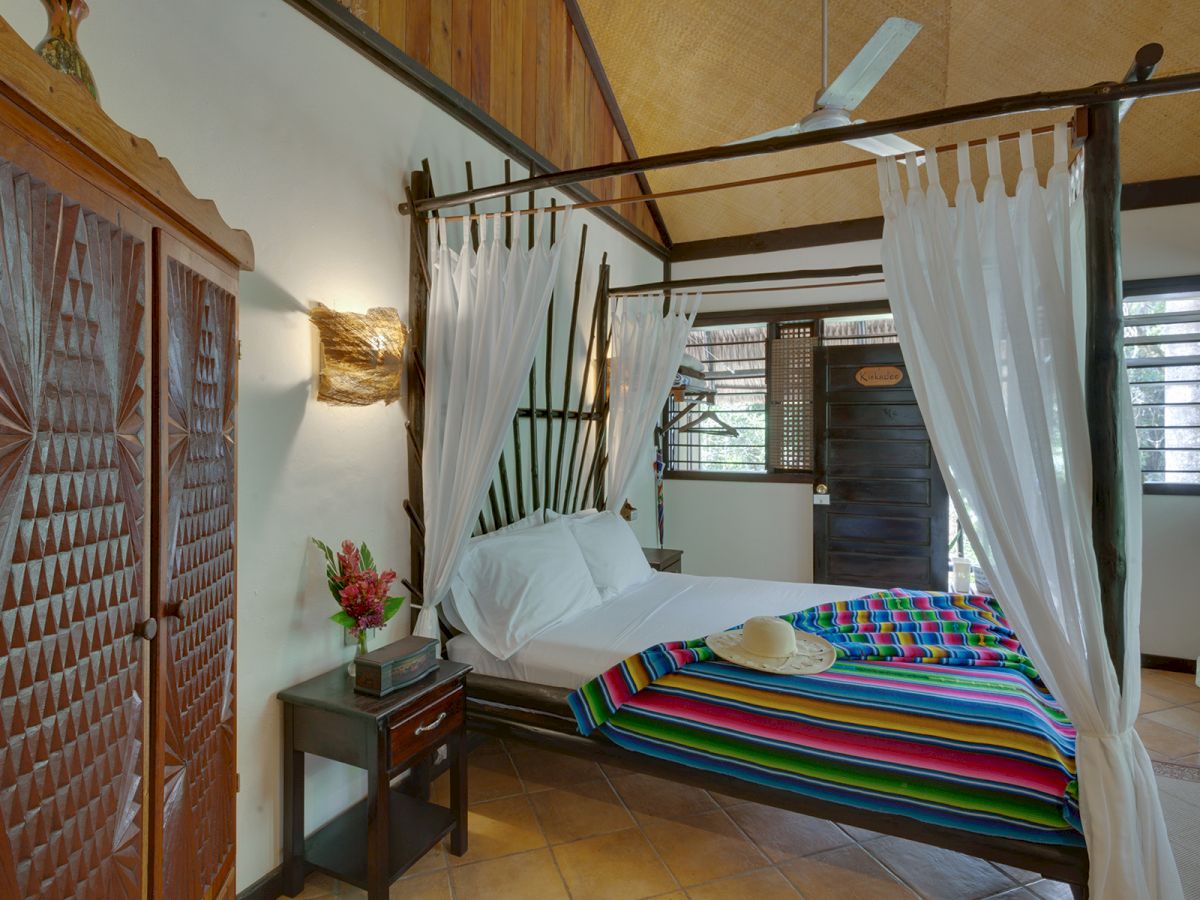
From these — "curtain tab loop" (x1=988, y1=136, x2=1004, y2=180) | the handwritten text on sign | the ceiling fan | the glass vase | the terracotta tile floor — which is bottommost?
the terracotta tile floor

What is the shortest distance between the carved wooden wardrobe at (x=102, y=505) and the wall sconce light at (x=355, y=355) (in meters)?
0.83

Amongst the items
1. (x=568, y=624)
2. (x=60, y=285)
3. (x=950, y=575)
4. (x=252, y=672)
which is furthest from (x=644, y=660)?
(x=950, y=575)

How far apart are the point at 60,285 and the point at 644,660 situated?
Result: 1890 millimetres

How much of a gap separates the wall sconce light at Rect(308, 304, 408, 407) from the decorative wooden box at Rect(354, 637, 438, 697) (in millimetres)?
851

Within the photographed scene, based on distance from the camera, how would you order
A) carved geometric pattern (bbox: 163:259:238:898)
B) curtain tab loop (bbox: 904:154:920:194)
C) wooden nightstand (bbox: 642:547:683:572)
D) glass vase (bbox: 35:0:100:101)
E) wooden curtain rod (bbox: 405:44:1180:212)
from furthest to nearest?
wooden nightstand (bbox: 642:547:683:572), curtain tab loop (bbox: 904:154:920:194), wooden curtain rod (bbox: 405:44:1180:212), carved geometric pattern (bbox: 163:259:238:898), glass vase (bbox: 35:0:100:101)

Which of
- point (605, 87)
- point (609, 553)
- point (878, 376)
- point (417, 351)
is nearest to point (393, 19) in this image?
point (417, 351)

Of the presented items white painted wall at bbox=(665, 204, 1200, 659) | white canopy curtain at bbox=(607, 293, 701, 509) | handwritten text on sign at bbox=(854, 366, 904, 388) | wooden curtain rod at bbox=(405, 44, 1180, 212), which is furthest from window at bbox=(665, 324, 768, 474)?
wooden curtain rod at bbox=(405, 44, 1180, 212)

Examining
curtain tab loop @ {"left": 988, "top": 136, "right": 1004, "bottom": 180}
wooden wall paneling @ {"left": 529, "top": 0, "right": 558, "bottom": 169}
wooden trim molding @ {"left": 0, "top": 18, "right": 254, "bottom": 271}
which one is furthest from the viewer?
wooden wall paneling @ {"left": 529, "top": 0, "right": 558, "bottom": 169}

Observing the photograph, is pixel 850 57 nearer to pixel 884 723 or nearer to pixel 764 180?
pixel 764 180

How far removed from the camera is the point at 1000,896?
1974mm

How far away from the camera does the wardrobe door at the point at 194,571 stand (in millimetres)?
1024

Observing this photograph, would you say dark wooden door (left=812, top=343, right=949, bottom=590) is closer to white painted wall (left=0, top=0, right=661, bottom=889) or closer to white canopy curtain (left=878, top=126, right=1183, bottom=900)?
white canopy curtain (left=878, top=126, right=1183, bottom=900)

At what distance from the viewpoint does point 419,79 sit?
8.25 feet

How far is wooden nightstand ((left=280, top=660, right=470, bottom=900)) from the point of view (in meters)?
1.78
